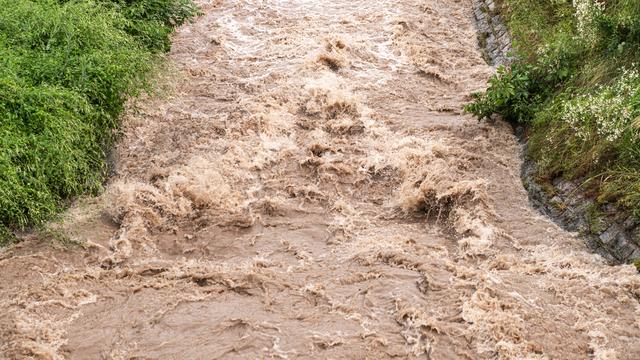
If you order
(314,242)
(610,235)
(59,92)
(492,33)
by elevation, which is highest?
(492,33)

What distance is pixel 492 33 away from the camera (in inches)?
522

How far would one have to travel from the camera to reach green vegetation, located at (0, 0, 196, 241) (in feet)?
25.5

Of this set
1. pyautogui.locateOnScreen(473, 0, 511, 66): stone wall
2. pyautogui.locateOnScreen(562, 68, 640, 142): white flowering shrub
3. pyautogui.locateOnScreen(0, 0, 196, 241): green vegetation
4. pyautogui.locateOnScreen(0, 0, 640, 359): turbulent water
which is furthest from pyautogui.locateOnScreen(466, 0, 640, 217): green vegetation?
pyautogui.locateOnScreen(0, 0, 196, 241): green vegetation

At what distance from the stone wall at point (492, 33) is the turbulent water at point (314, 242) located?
48 cm

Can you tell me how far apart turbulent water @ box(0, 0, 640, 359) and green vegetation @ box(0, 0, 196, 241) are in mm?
425

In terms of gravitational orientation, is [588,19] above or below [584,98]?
above

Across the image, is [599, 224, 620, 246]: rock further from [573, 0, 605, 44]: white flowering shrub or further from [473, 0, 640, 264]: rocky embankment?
[573, 0, 605, 44]: white flowering shrub

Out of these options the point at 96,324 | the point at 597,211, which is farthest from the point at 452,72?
the point at 96,324

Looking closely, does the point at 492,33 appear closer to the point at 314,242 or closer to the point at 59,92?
the point at 314,242

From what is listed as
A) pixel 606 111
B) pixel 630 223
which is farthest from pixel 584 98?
pixel 630 223

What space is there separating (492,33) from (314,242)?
7468 mm

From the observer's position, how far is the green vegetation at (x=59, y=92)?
776cm

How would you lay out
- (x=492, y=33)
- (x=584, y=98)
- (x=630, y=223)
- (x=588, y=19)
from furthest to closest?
(x=492, y=33) → (x=588, y=19) → (x=584, y=98) → (x=630, y=223)

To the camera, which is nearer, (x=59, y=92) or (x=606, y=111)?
(x=606, y=111)
